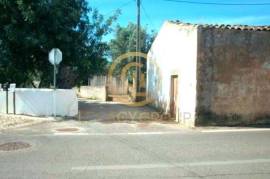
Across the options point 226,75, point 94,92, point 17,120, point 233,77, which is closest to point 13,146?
point 17,120

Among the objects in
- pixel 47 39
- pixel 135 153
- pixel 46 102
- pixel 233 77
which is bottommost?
pixel 135 153

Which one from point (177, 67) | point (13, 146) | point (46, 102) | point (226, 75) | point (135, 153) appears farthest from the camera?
→ point (177, 67)

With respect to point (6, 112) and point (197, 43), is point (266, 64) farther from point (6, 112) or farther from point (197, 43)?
point (6, 112)

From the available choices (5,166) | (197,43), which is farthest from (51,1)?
(5,166)

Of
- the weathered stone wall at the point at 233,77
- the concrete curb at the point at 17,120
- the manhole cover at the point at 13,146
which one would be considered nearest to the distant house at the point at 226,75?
the weathered stone wall at the point at 233,77

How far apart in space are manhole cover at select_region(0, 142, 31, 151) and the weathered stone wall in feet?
21.6

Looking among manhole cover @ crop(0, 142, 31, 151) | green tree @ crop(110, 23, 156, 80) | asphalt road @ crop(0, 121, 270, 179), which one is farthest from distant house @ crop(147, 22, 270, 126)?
green tree @ crop(110, 23, 156, 80)

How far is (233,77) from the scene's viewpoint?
564 inches

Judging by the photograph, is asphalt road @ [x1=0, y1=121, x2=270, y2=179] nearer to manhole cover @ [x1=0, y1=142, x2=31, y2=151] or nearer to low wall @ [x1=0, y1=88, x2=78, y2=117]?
manhole cover @ [x1=0, y1=142, x2=31, y2=151]

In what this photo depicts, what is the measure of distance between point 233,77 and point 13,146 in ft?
27.4

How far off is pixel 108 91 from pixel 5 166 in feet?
68.1

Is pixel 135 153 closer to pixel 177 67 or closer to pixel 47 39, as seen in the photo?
pixel 177 67

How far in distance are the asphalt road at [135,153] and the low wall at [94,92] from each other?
14492mm

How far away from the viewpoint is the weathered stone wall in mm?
14070
